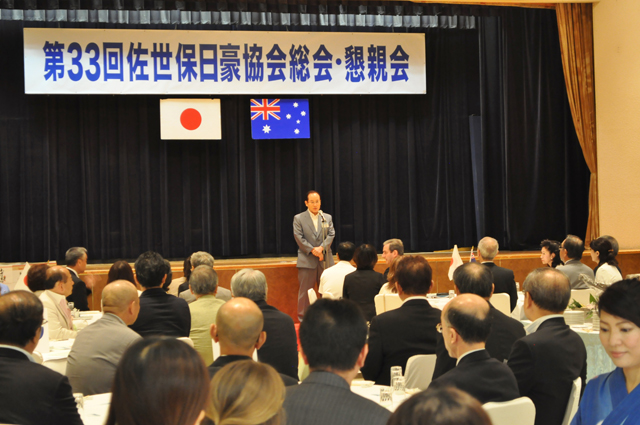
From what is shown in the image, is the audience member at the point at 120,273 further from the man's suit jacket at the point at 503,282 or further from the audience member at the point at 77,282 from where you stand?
the man's suit jacket at the point at 503,282

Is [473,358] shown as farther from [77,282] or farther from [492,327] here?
[77,282]

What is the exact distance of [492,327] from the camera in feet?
10.2

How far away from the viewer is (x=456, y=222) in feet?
30.4

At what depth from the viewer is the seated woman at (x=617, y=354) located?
179 cm

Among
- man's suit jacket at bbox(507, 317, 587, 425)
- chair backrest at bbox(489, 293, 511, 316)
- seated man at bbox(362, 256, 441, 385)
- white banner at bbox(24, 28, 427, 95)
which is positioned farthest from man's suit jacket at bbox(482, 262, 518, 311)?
white banner at bbox(24, 28, 427, 95)

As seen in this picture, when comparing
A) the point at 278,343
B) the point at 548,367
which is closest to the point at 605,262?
the point at 548,367

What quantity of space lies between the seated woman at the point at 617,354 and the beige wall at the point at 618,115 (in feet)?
21.9

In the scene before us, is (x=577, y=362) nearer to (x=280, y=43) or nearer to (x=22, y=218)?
(x=280, y=43)

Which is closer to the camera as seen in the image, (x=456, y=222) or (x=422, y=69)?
(x=422, y=69)

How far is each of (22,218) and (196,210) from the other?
86.6 inches

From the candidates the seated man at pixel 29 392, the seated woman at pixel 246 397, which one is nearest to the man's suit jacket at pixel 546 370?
the seated woman at pixel 246 397

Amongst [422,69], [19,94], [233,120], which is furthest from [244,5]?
[19,94]

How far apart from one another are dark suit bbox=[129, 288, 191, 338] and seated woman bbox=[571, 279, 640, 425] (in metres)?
2.45

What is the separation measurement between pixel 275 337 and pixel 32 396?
1399 mm
